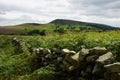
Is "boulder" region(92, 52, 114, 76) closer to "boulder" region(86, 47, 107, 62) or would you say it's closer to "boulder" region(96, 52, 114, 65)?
"boulder" region(96, 52, 114, 65)

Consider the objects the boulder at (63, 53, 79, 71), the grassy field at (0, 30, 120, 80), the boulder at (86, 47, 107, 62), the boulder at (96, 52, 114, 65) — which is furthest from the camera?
the grassy field at (0, 30, 120, 80)

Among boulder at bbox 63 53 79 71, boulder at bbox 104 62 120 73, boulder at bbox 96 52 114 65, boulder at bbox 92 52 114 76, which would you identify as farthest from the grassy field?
→ boulder at bbox 104 62 120 73

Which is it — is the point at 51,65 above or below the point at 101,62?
below

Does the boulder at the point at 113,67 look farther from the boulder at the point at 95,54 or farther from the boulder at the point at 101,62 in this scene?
the boulder at the point at 95,54

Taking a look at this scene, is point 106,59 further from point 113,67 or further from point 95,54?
point 95,54

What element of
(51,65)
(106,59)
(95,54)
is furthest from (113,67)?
(51,65)

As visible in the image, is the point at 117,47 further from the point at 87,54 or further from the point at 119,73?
the point at 119,73

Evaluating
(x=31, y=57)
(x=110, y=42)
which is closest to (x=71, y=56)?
(x=110, y=42)

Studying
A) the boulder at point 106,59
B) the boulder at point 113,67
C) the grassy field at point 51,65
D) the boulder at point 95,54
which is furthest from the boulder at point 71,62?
the boulder at point 113,67

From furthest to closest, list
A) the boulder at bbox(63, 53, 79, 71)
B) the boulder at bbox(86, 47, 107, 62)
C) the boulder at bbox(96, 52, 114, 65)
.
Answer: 1. the boulder at bbox(63, 53, 79, 71)
2. the boulder at bbox(86, 47, 107, 62)
3. the boulder at bbox(96, 52, 114, 65)

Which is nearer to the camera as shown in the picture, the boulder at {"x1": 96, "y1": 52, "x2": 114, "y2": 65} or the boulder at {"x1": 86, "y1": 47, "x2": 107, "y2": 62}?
the boulder at {"x1": 96, "y1": 52, "x2": 114, "y2": 65}

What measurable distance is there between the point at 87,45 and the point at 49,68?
2064mm

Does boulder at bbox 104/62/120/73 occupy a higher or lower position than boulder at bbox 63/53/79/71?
higher

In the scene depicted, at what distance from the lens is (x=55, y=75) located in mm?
13531
